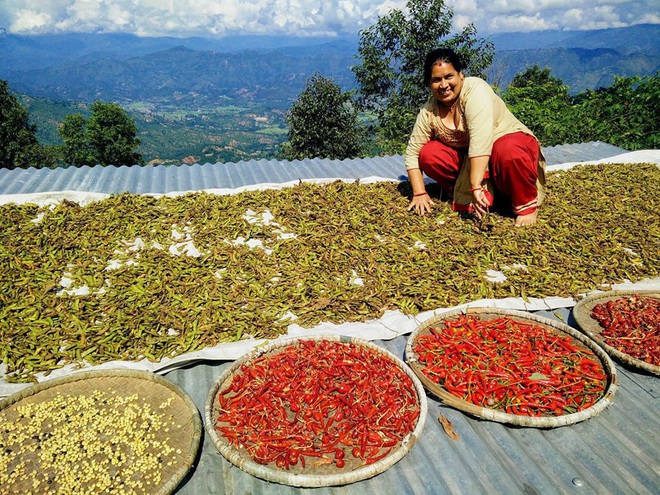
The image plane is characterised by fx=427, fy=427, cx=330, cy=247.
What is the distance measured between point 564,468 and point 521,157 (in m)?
2.57

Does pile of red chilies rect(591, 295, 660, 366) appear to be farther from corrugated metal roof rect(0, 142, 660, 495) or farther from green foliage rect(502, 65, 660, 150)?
green foliage rect(502, 65, 660, 150)

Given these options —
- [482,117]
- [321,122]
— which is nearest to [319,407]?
[482,117]

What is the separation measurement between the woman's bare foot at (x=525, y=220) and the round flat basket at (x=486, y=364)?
1408 mm

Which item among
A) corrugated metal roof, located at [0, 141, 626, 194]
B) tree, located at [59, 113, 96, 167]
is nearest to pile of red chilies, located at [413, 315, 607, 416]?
corrugated metal roof, located at [0, 141, 626, 194]

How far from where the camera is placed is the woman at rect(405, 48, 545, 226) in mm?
3508

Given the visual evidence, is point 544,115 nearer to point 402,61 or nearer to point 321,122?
point 402,61

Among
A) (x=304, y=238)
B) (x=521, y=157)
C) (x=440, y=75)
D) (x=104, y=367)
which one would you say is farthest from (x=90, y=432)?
(x=521, y=157)

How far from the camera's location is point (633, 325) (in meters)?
2.57

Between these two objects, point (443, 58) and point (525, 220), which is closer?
point (443, 58)

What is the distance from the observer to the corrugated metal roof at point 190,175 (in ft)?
15.5

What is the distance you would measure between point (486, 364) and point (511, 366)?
0.13m

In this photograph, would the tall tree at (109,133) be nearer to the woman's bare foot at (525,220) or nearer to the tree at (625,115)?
the tree at (625,115)

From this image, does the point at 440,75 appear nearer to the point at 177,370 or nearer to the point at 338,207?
the point at 338,207

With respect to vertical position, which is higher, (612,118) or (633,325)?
(633,325)
